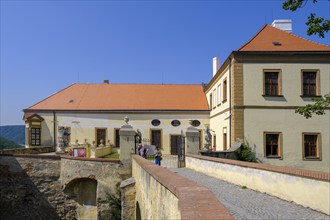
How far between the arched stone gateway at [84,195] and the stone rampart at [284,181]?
997 cm

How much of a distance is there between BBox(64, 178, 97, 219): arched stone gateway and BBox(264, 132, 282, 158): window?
10.6 metres

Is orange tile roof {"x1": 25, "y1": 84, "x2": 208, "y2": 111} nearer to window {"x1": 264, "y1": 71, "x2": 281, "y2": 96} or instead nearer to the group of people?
window {"x1": 264, "y1": 71, "x2": 281, "y2": 96}

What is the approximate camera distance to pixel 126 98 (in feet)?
117

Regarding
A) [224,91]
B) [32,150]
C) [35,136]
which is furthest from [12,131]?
[224,91]

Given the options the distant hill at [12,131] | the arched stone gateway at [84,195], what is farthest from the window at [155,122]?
the distant hill at [12,131]

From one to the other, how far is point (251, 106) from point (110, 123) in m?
15.8

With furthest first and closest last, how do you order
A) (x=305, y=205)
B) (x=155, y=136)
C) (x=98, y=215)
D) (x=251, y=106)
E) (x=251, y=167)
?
1. (x=155, y=136)
2. (x=251, y=106)
3. (x=98, y=215)
4. (x=251, y=167)
5. (x=305, y=205)

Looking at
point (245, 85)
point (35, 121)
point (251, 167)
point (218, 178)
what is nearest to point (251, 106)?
point (245, 85)

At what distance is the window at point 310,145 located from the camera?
69.3 feet

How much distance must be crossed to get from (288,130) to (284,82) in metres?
2.91

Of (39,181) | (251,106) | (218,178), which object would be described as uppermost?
(251,106)

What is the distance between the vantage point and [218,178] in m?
14.3

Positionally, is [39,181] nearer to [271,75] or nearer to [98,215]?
[98,215]

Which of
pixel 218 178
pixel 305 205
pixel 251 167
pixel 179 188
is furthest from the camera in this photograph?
→ pixel 218 178
